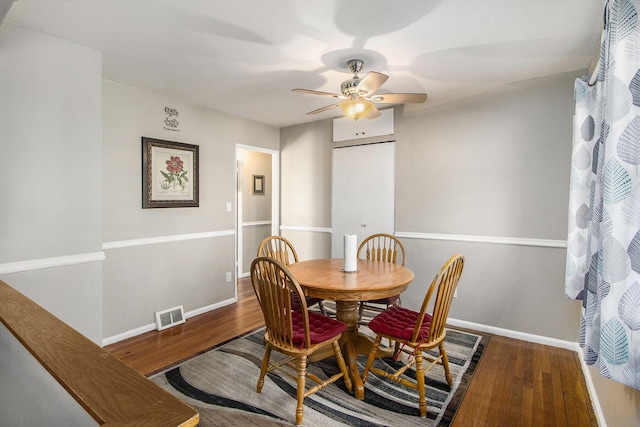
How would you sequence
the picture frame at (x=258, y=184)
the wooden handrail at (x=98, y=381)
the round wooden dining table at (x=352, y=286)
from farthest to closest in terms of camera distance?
1. the picture frame at (x=258, y=184)
2. the round wooden dining table at (x=352, y=286)
3. the wooden handrail at (x=98, y=381)

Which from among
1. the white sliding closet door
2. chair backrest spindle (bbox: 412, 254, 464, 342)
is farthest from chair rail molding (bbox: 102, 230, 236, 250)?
chair backrest spindle (bbox: 412, 254, 464, 342)

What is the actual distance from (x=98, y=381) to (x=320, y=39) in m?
2.16

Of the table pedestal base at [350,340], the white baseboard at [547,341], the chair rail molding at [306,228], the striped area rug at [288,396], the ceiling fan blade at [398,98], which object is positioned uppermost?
the ceiling fan blade at [398,98]

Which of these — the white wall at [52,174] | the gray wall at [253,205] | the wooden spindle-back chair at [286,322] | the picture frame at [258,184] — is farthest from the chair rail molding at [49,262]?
the picture frame at [258,184]

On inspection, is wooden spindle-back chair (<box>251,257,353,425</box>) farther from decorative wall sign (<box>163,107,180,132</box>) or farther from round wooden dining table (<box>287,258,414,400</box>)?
decorative wall sign (<box>163,107,180,132</box>)

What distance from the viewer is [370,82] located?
2.14m

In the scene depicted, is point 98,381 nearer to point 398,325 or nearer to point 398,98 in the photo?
point 398,325

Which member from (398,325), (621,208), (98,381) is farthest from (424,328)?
(98,381)

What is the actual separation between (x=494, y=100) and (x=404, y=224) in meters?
1.52

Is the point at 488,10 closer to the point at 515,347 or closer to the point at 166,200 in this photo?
the point at 515,347

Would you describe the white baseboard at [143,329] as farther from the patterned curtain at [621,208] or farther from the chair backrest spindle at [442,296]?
the patterned curtain at [621,208]

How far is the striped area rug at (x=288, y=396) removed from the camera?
1944mm

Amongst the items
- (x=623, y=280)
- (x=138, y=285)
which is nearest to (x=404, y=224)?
(x=623, y=280)

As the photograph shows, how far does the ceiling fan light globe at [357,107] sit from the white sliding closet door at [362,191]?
140 centimetres
